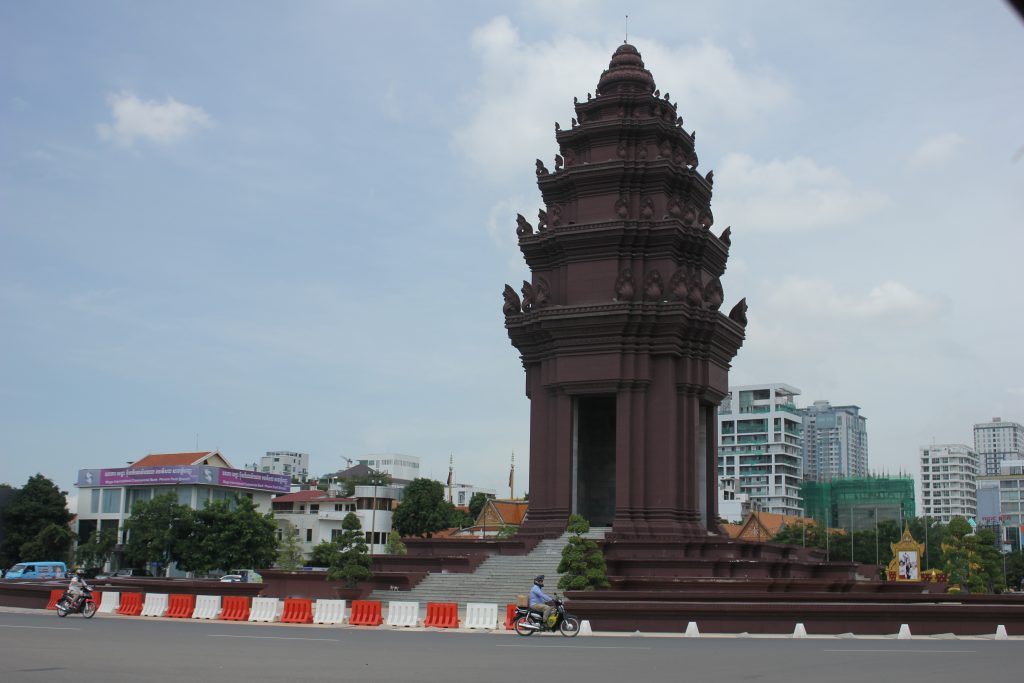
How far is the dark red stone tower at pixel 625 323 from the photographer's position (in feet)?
128

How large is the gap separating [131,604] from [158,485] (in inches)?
2059

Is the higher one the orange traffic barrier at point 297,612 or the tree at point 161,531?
the tree at point 161,531

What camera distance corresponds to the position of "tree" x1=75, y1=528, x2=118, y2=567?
74750 mm

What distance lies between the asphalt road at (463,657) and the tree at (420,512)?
68006mm

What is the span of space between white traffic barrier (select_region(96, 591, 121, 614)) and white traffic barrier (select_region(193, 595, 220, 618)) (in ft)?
11.4

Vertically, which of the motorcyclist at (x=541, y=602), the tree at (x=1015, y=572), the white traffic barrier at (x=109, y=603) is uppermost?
the motorcyclist at (x=541, y=602)

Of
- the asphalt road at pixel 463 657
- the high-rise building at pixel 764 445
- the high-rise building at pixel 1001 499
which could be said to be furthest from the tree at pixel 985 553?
the high-rise building at pixel 1001 499

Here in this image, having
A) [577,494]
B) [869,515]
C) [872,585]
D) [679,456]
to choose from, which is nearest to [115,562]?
[577,494]

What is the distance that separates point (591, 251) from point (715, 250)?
5.20 m

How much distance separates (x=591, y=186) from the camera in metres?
42.2

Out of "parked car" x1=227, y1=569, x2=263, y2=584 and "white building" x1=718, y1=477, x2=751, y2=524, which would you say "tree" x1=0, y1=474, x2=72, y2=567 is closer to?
"parked car" x1=227, y1=569, x2=263, y2=584

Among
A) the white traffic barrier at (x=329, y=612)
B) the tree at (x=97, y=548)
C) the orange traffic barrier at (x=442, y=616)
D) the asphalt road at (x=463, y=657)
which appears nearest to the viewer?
the asphalt road at (x=463, y=657)

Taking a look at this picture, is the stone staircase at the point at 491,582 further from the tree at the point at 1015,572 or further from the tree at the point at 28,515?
the tree at the point at 1015,572

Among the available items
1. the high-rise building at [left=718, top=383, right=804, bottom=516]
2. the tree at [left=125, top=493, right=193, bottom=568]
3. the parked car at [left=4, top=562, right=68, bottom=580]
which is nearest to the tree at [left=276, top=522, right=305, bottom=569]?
the tree at [left=125, top=493, right=193, bottom=568]
